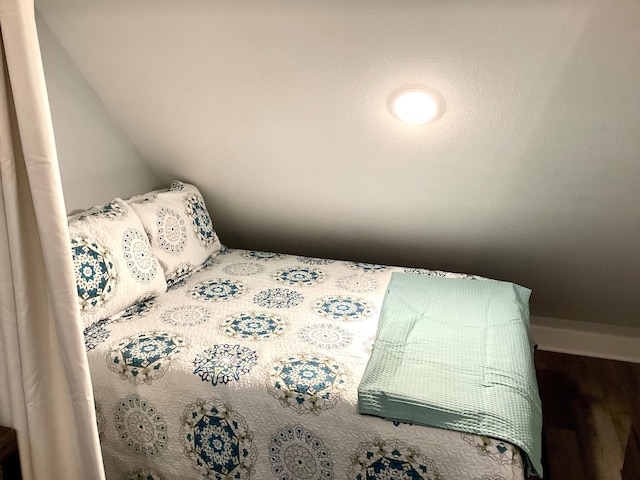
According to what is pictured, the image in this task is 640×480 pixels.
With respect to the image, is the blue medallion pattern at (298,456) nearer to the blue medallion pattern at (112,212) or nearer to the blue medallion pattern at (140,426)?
the blue medallion pattern at (140,426)

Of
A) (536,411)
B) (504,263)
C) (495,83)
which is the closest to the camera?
(536,411)

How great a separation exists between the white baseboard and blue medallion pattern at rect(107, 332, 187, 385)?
6.62 ft

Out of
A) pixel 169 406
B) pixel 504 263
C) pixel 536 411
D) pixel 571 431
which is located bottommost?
pixel 169 406

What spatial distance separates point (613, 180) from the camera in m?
2.09

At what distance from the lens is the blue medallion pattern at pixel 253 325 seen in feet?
6.39

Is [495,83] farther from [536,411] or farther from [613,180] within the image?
[536,411]

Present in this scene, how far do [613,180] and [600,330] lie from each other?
1.11 m

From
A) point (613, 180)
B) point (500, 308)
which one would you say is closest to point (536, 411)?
point (500, 308)

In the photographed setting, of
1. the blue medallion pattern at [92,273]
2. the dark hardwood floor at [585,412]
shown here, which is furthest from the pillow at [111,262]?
the dark hardwood floor at [585,412]

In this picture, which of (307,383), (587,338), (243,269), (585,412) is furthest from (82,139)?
(587,338)

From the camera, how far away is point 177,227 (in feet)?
8.01

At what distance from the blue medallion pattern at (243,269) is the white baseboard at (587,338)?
5.11 ft

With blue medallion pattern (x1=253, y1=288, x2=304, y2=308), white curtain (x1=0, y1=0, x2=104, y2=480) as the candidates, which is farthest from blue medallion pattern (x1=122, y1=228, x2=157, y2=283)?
white curtain (x1=0, y1=0, x2=104, y2=480)

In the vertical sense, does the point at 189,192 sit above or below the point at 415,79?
below
